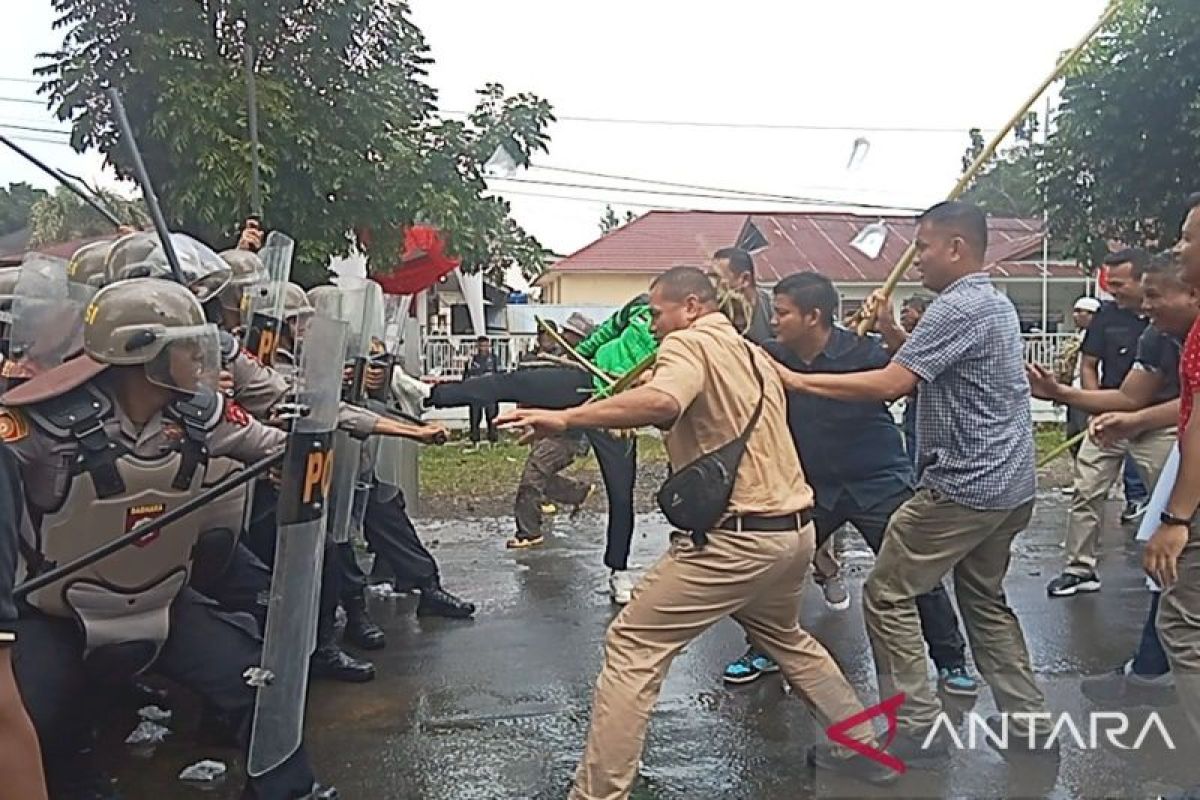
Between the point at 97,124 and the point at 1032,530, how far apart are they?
8.77 m

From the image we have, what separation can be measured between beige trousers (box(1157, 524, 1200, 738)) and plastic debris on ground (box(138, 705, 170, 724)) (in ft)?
11.9

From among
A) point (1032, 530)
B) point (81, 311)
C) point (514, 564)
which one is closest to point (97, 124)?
point (514, 564)

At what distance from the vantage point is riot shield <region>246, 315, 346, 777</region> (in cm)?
336

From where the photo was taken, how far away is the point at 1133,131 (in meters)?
11.2

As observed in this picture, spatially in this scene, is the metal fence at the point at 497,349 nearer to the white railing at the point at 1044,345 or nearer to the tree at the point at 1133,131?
the white railing at the point at 1044,345

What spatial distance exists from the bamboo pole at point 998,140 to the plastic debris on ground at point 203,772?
9.85 feet

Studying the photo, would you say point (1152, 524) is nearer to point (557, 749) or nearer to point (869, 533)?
point (869, 533)

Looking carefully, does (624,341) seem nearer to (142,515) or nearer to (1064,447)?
(1064,447)

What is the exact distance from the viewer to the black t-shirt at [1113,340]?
21.8ft

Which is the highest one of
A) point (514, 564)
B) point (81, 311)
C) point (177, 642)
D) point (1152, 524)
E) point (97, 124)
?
point (97, 124)

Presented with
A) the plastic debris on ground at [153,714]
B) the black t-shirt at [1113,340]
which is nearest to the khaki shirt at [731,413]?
the plastic debris on ground at [153,714]

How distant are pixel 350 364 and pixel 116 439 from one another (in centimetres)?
108

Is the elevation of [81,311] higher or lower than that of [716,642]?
higher

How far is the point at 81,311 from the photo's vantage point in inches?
158
